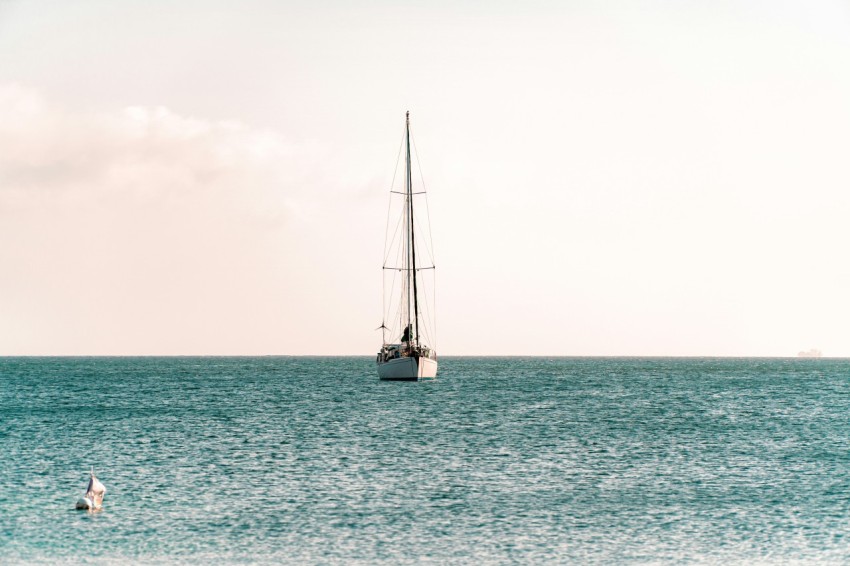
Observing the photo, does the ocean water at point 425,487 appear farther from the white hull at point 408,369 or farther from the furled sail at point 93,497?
the white hull at point 408,369

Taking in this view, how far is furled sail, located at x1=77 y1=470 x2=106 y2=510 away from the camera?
3572cm

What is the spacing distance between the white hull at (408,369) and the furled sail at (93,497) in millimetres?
75241

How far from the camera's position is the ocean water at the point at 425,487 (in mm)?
30516

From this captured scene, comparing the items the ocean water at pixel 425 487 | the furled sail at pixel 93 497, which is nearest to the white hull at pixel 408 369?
the ocean water at pixel 425 487

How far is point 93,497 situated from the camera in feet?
119

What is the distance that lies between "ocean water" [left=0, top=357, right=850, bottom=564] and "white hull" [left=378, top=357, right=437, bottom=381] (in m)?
30.9

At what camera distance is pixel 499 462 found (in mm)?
48969

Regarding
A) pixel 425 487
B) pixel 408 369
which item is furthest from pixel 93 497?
pixel 408 369

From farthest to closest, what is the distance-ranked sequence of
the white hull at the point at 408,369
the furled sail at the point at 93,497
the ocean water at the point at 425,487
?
the white hull at the point at 408,369 < the furled sail at the point at 93,497 < the ocean water at the point at 425,487

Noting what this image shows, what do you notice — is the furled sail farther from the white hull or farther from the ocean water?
the white hull

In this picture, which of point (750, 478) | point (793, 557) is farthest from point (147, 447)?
point (793, 557)

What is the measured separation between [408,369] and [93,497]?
3077 inches

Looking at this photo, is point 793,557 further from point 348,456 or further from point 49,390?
point 49,390

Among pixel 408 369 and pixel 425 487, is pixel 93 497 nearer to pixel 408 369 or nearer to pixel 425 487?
pixel 425 487
